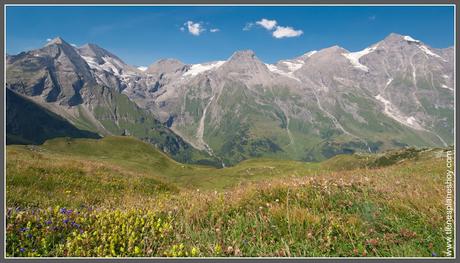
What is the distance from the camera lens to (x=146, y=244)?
6031 mm

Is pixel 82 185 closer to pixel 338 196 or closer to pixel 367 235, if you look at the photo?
pixel 338 196

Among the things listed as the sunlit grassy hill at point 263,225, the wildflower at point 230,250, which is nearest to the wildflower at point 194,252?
the sunlit grassy hill at point 263,225

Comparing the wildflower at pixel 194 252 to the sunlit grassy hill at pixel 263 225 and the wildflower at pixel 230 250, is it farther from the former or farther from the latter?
the wildflower at pixel 230 250

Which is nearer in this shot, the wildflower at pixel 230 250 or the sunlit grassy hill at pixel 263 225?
the wildflower at pixel 230 250

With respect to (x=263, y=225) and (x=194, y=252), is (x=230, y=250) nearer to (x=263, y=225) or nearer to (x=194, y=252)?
(x=194, y=252)

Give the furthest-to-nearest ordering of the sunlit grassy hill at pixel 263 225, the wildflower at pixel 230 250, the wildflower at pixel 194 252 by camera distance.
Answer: the sunlit grassy hill at pixel 263 225 < the wildflower at pixel 230 250 < the wildflower at pixel 194 252

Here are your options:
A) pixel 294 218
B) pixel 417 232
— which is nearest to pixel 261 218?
pixel 294 218

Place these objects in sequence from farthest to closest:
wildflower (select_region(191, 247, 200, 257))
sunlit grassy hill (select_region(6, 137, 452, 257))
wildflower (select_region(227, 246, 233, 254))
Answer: sunlit grassy hill (select_region(6, 137, 452, 257))
wildflower (select_region(227, 246, 233, 254))
wildflower (select_region(191, 247, 200, 257))

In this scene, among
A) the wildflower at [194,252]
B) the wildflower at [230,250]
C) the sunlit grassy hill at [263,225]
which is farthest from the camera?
the sunlit grassy hill at [263,225]

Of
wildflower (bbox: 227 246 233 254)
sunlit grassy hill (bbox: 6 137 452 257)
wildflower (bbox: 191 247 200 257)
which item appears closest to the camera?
wildflower (bbox: 191 247 200 257)

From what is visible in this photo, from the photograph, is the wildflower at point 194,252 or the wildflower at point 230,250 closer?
the wildflower at point 194,252

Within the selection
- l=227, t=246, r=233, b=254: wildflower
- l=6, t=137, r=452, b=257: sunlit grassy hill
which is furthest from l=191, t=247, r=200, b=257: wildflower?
l=227, t=246, r=233, b=254: wildflower

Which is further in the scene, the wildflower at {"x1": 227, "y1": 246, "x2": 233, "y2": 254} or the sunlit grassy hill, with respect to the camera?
the sunlit grassy hill

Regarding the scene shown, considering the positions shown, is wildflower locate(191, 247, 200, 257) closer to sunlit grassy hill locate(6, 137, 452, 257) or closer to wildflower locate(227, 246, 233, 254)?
sunlit grassy hill locate(6, 137, 452, 257)
